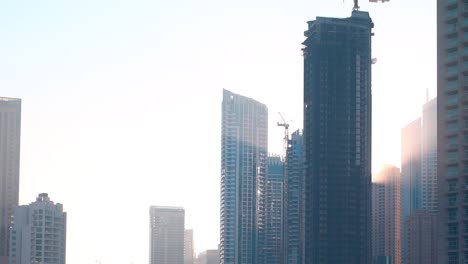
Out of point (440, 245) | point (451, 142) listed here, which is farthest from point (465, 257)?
point (451, 142)

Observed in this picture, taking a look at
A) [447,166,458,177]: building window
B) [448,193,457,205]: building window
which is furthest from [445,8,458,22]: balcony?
[448,193,457,205]: building window

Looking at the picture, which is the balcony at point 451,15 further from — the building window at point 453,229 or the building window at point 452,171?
the building window at point 453,229

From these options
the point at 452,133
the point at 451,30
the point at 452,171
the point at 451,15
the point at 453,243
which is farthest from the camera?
the point at 451,15

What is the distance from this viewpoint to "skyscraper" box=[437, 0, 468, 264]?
113750 millimetres

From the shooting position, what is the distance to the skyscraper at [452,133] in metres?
114

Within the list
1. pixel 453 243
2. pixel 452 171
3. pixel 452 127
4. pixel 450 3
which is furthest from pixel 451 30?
pixel 453 243

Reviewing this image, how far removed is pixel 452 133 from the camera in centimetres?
11506

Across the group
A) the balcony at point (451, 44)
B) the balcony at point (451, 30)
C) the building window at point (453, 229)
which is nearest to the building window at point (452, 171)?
the building window at point (453, 229)

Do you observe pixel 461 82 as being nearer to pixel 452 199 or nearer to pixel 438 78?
pixel 438 78

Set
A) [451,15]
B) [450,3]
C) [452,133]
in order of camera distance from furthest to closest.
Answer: [450,3]
[451,15]
[452,133]

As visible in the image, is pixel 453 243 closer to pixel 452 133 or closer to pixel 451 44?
pixel 452 133

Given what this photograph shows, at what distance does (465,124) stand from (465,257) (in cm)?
1210

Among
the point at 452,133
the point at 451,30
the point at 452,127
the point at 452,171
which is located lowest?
the point at 452,171

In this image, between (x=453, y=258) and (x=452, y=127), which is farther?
(x=452, y=127)
